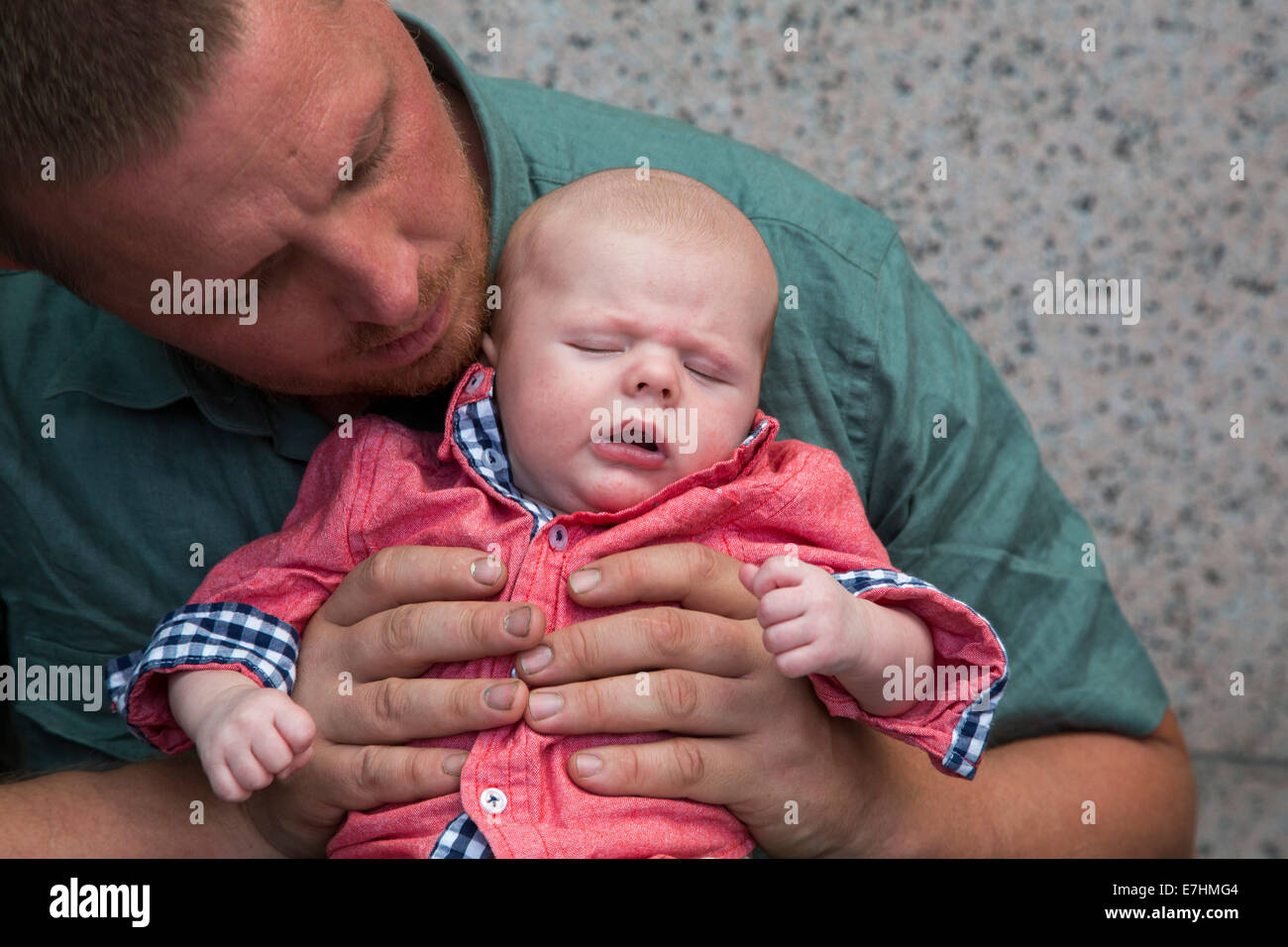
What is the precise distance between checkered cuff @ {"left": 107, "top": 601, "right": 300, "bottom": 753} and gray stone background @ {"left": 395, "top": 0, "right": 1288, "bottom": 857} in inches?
41.6

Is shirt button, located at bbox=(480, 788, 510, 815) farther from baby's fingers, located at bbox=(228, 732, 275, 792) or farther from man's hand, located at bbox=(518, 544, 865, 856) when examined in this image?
baby's fingers, located at bbox=(228, 732, 275, 792)

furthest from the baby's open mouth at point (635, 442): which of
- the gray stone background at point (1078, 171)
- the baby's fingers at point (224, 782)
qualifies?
the gray stone background at point (1078, 171)

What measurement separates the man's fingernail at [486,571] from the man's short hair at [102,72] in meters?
0.45

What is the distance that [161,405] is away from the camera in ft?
4.37

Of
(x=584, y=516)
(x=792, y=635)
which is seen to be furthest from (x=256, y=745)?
(x=792, y=635)

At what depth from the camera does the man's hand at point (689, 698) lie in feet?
3.50

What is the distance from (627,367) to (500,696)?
33 centimetres

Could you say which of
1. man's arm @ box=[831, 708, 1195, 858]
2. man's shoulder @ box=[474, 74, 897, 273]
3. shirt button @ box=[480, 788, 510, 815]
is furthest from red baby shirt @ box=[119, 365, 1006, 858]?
man's shoulder @ box=[474, 74, 897, 273]

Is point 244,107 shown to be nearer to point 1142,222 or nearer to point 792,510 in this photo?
point 792,510

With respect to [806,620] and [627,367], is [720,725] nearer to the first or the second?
[806,620]

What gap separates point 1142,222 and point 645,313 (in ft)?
3.61

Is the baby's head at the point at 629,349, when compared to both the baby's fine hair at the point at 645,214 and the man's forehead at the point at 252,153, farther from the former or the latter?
the man's forehead at the point at 252,153

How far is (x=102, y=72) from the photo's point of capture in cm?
96
